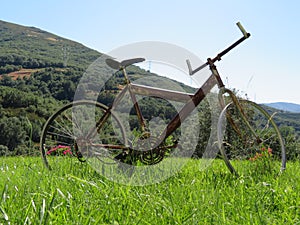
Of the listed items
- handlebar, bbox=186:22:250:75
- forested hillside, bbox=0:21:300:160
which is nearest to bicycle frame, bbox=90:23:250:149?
handlebar, bbox=186:22:250:75

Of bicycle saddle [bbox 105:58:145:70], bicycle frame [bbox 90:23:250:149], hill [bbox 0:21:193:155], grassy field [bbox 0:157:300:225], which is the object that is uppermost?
bicycle saddle [bbox 105:58:145:70]

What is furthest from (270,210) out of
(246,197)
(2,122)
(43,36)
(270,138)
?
(43,36)

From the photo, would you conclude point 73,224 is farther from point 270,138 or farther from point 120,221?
point 270,138

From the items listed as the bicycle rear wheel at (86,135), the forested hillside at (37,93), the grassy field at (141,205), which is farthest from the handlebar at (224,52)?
the grassy field at (141,205)

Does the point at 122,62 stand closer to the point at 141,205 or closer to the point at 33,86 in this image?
the point at 141,205

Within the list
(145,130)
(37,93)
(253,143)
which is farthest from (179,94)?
(37,93)

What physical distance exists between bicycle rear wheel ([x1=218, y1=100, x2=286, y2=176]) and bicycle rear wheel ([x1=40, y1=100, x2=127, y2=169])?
4.03ft

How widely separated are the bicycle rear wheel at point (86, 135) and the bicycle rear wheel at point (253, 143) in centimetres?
123

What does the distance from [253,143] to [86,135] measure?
78.2 inches

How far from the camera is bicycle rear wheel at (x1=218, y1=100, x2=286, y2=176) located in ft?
12.4

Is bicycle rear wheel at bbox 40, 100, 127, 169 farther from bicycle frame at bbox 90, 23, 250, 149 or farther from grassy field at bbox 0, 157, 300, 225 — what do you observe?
grassy field at bbox 0, 157, 300, 225

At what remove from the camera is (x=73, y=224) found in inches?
68.1

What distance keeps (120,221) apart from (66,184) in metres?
1.00

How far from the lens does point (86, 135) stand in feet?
14.1
